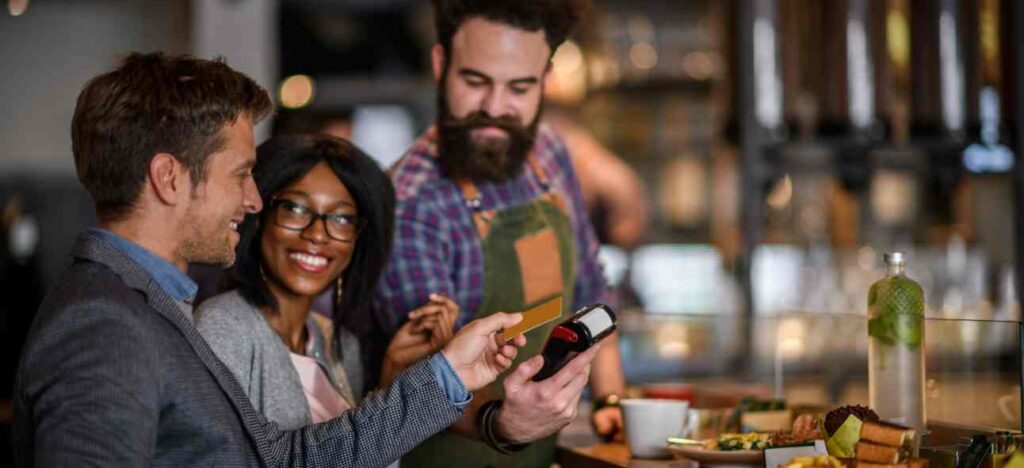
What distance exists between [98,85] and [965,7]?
3332 mm

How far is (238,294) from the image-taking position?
7.32ft

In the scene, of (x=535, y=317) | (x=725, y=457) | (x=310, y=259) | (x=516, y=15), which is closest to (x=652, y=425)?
(x=725, y=457)

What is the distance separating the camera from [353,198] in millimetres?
2344

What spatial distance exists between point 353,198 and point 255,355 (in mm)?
359

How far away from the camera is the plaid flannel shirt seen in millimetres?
2525

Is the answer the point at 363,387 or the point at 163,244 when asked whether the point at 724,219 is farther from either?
the point at 163,244

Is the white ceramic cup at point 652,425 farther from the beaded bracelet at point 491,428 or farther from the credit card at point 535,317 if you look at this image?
the credit card at point 535,317

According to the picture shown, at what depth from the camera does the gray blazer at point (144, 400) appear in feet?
5.02

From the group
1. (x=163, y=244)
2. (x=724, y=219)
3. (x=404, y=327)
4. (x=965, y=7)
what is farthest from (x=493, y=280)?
(x=724, y=219)

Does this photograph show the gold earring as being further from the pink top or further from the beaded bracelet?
the beaded bracelet

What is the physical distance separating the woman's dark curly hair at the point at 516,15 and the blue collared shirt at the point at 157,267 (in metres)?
0.97

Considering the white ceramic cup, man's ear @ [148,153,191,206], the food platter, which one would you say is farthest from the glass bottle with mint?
man's ear @ [148,153,191,206]

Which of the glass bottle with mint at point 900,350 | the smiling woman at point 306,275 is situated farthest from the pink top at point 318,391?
the glass bottle with mint at point 900,350

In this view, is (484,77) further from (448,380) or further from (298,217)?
(448,380)
